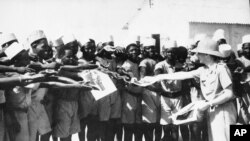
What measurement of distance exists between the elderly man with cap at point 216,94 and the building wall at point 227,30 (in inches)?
381

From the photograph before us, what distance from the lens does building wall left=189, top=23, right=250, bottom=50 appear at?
46.1ft

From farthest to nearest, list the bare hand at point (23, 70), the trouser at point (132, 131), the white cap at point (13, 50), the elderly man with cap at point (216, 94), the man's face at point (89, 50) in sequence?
the trouser at point (132, 131) < the man's face at point (89, 50) < the elderly man with cap at point (216, 94) < the white cap at point (13, 50) < the bare hand at point (23, 70)

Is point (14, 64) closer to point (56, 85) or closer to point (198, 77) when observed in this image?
point (56, 85)

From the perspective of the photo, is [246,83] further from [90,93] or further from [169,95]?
[90,93]

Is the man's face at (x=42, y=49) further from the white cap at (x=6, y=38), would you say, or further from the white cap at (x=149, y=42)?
the white cap at (x=149, y=42)

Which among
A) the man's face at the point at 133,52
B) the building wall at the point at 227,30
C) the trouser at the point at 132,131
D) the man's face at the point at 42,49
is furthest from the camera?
the building wall at the point at 227,30

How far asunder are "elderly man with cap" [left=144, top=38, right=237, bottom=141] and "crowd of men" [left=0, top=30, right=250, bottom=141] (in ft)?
1.19

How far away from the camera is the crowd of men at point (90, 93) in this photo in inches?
164

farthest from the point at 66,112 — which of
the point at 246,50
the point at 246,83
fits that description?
the point at 246,50

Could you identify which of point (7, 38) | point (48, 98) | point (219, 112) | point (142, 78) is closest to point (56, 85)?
point (48, 98)

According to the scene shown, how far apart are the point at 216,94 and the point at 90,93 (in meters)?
2.12

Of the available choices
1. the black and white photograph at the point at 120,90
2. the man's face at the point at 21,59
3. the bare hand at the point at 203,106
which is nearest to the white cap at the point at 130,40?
the black and white photograph at the point at 120,90

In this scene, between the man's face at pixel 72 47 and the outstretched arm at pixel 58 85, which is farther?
the man's face at pixel 72 47

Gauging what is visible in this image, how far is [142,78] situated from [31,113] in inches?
84.8
